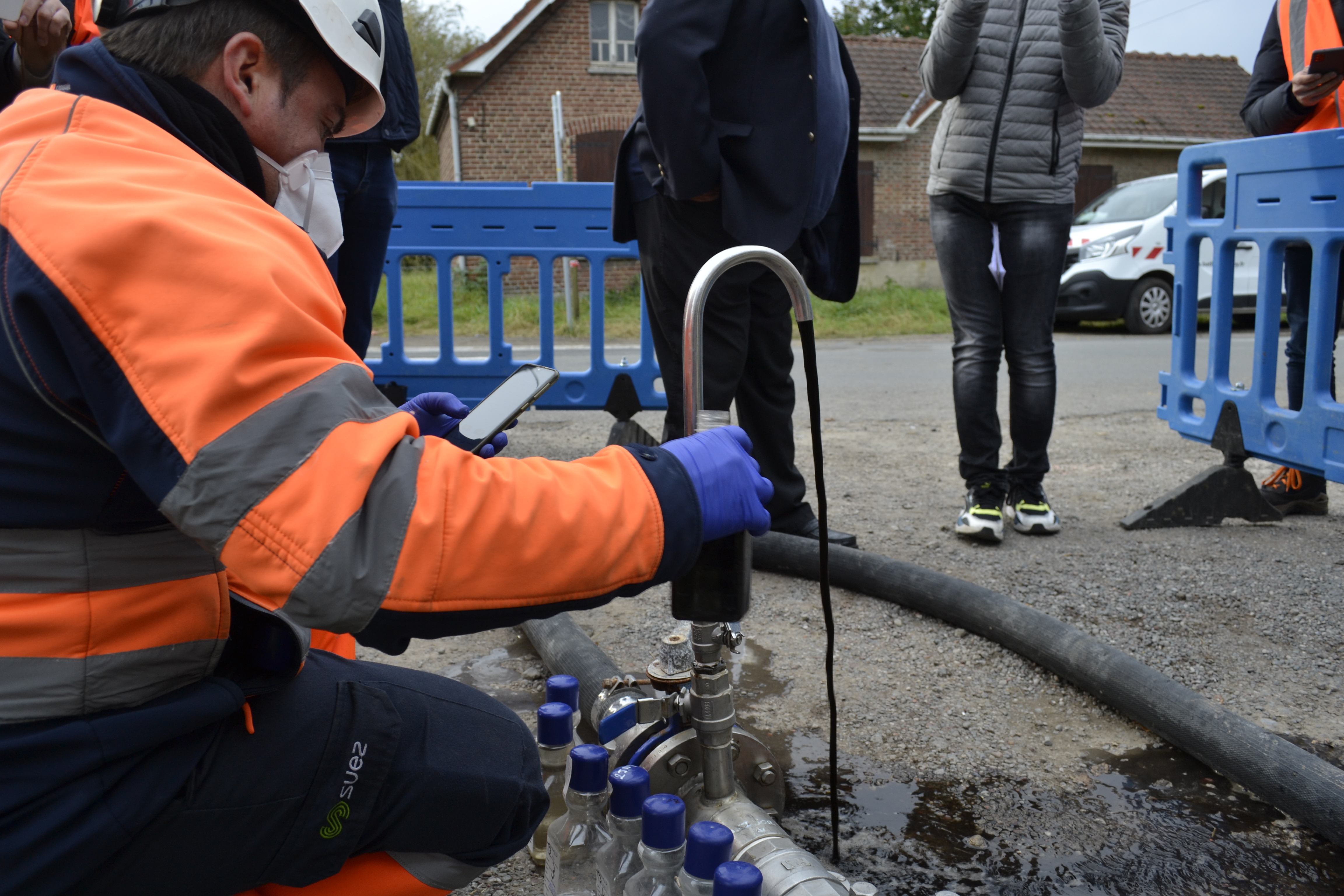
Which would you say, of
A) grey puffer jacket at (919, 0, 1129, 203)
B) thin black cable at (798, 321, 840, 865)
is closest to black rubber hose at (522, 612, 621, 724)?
thin black cable at (798, 321, 840, 865)

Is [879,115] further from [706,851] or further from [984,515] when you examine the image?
[706,851]

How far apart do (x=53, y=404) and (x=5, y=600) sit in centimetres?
23

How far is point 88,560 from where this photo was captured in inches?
47.0

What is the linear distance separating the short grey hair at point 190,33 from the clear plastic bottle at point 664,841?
3.87ft

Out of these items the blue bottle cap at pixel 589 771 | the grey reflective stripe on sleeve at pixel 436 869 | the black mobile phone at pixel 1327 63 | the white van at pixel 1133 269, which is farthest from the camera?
the white van at pixel 1133 269

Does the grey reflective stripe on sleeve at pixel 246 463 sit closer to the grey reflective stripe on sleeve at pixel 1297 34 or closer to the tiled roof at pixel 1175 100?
the grey reflective stripe on sleeve at pixel 1297 34

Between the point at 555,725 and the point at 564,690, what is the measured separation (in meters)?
0.12

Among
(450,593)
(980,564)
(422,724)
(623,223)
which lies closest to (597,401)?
(623,223)

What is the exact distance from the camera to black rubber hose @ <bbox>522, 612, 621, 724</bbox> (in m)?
2.36

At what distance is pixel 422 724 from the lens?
5.06 ft

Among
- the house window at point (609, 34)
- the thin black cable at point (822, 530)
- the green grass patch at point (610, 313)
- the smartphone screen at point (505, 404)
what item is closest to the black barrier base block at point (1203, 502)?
the thin black cable at point (822, 530)

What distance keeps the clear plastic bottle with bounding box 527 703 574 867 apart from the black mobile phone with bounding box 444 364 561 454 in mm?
503

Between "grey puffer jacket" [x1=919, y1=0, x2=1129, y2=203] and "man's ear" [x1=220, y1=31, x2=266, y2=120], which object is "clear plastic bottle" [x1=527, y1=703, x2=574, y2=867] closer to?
"man's ear" [x1=220, y1=31, x2=266, y2=120]

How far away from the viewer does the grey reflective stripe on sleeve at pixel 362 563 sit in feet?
3.49
